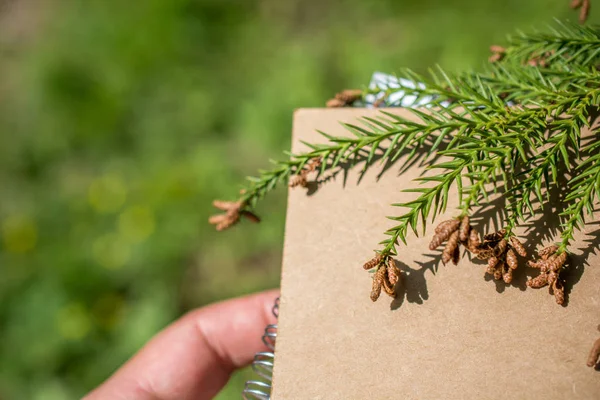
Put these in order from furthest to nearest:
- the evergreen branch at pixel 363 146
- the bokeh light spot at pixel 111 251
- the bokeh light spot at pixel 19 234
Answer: the bokeh light spot at pixel 19 234, the bokeh light spot at pixel 111 251, the evergreen branch at pixel 363 146

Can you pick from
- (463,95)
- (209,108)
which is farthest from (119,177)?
(463,95)

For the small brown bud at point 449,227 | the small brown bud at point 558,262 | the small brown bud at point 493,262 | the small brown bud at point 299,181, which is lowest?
the small brown bud at point 493,262

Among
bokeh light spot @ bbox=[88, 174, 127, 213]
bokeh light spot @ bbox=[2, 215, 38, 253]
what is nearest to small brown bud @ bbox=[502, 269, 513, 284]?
bokeh light spot @ bbox=[88, 174, 127, 213]

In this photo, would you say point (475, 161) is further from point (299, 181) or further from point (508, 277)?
point (299, 181)

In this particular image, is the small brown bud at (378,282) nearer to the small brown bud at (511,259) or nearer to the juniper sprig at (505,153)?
the juniper sprig at (505,153)

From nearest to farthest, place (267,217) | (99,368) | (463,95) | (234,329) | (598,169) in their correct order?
(598,169), (463,95), (234,329), (99,368), (267,217)

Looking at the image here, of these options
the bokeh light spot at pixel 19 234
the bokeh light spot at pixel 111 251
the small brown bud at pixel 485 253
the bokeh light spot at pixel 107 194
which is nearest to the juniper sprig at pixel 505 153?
the small brown bud at pixel 485 253

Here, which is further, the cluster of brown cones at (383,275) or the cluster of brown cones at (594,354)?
the cluster of brown cones at (383,275)

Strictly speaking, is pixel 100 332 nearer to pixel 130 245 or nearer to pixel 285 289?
pixel 130 245
